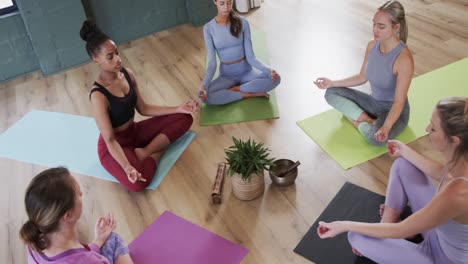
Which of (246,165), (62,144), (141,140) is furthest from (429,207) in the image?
(62,144)

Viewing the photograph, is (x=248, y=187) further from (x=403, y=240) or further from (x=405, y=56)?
(x=405, y=56)

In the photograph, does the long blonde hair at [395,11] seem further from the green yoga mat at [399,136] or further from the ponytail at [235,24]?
the ponytail at [235,24]

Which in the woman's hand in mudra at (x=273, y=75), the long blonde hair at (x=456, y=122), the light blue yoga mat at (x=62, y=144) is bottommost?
the light blue yoga mat at (x=62, y=144)

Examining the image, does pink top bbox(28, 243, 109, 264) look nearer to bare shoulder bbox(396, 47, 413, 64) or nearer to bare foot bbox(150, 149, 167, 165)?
bare foot bbox(150, 149, 167, 165)

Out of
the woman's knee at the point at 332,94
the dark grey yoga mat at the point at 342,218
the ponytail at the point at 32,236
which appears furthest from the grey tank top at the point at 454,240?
the ponytail at the point at 32,236

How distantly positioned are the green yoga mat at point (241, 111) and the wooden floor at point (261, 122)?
0.05 metres

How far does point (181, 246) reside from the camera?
1928mm

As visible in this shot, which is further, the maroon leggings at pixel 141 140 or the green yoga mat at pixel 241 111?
the green yoga mat at pixel 241 111

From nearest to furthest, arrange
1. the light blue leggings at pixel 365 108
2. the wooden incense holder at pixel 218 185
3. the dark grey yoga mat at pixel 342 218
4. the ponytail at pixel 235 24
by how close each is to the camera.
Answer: the dark grey yoga mat at pixel 342 218 < the wooden incense holder at pixel 218 185 < the light blue leggings at pixel 365 108 < the ponytail at pixel 235 24

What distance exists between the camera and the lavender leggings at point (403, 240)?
154 cm

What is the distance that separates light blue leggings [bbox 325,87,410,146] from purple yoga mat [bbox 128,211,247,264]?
100 centimetres

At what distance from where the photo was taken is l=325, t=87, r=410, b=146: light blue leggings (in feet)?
7.64

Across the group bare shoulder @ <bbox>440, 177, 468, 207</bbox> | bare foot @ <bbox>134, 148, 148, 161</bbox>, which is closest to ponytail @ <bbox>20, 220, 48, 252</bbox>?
bare foot @ <bbox>134, 148, 148, 161</bbox>

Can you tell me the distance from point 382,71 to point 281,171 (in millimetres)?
770
